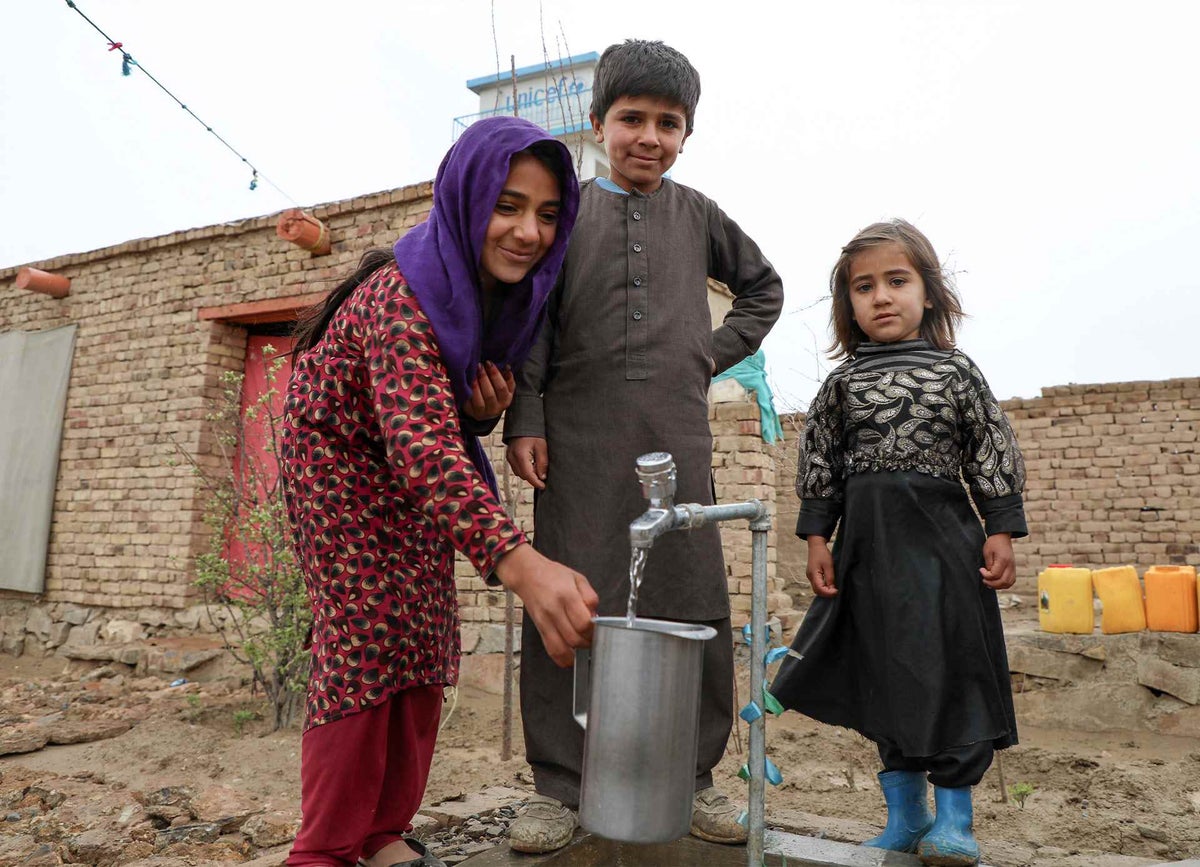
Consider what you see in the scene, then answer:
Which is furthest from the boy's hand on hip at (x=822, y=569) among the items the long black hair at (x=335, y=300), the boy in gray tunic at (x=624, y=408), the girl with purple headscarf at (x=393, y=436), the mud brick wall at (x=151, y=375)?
the mud brick wall at (x=151, y=375)

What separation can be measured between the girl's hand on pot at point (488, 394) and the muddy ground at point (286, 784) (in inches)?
47.1

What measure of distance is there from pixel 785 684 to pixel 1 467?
781 centimetres

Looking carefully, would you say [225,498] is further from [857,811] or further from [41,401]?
[857,811]

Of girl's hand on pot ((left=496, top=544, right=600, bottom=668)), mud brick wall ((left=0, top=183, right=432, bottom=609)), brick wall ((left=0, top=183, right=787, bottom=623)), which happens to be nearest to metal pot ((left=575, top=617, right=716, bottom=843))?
girl's hand on pot ((left=496, top=544, right=600, bottom=668))

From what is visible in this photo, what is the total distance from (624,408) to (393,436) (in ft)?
2.33

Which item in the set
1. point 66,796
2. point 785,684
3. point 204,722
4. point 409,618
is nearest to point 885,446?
point 785,684

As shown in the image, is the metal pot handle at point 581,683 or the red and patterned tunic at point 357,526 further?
the red and patterned tunic at point 357,526

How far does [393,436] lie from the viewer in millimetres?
1443

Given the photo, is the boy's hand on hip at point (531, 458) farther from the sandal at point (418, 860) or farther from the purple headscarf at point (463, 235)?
the sandal at point (418, 860)

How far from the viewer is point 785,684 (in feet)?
6.98

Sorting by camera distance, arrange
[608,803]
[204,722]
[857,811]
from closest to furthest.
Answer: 1. [608,803]
2. [857,811]
3. [204,722]

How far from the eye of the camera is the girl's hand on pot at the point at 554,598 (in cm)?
129

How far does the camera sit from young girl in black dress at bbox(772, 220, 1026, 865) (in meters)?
1.93

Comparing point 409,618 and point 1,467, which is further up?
point 1,467
